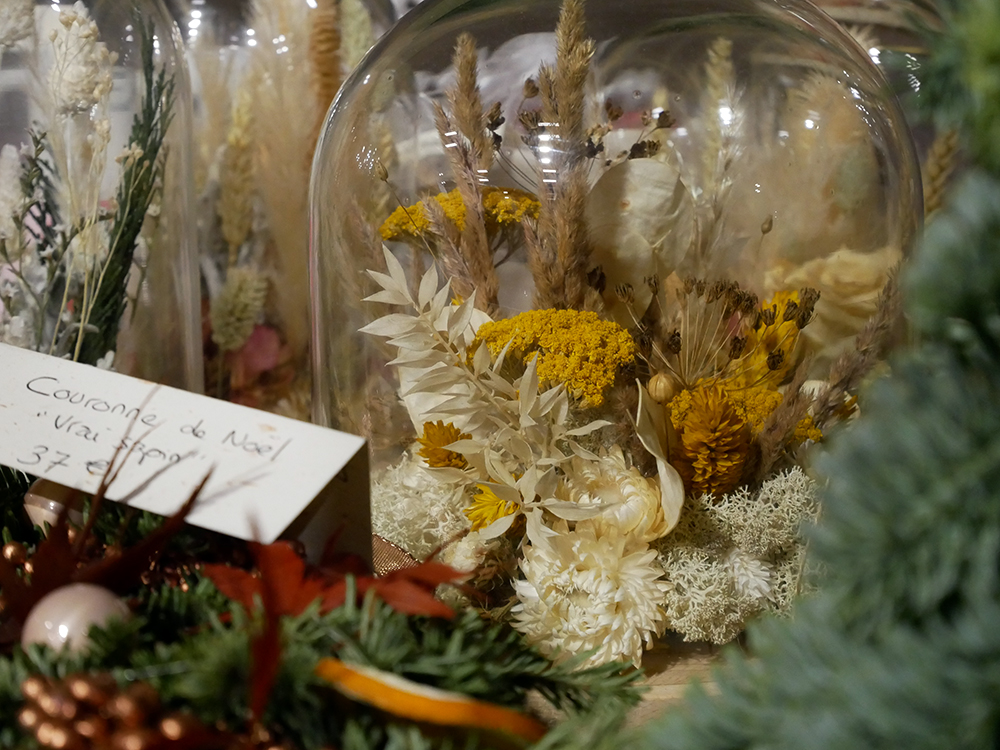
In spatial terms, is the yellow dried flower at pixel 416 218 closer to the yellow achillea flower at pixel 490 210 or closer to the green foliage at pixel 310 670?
the yellow achillea flower at pixel 490 210

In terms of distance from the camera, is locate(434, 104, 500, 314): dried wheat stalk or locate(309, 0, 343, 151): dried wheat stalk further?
locate(309, 0, 343, 151): dried wheat stalk

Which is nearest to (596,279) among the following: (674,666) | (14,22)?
(674,666)

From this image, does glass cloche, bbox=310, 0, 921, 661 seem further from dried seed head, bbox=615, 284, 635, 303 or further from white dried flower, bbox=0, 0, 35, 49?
white dried flower, bbox=0, 0, 35, 49

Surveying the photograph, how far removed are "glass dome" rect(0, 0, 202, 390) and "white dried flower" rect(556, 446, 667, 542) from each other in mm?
417

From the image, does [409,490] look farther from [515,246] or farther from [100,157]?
[100,157]

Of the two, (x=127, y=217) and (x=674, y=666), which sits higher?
(x=127, y=217)

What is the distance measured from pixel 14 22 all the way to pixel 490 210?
0.43 metres

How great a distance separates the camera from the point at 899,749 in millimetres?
242

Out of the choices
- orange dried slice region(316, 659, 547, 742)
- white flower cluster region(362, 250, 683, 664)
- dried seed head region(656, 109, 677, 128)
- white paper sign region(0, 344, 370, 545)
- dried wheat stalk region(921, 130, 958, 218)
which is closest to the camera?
orange dried slice region(316, 659, 547, 742)

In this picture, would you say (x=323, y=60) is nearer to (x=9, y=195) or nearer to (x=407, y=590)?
(x=9, y=195)

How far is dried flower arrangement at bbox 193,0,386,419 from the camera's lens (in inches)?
36.5

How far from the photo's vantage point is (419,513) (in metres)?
0.64

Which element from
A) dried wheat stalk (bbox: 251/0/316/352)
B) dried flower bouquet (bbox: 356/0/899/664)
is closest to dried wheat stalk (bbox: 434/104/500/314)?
dried flower bouquet (bbox: 356/0/899/664)

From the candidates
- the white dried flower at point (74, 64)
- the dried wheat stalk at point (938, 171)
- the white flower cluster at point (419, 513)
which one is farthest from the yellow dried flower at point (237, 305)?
the dried wheat stalk at point (938, 171)
